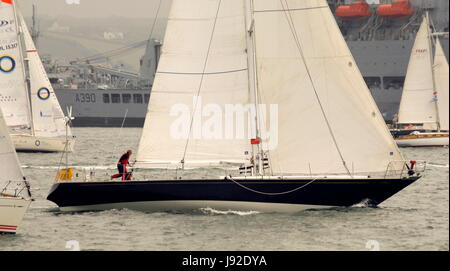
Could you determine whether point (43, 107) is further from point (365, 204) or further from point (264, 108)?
point (365, 204)

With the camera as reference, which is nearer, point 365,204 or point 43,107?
point 365,204

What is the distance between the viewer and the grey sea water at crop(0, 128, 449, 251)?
2544cm

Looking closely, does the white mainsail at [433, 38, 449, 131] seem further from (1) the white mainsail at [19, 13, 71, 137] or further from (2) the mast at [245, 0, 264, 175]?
(2) the mast at [245, 0, 264, 175]

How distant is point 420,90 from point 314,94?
1767 inches

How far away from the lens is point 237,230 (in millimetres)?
26906

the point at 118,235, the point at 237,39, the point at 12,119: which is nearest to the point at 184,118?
the point at 237,39

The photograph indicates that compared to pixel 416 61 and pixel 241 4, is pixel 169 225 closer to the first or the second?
pixel 241 4

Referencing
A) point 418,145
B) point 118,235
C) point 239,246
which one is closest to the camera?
point 239,246

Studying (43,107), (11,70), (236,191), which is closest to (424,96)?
(43,107)

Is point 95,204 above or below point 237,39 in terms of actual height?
below

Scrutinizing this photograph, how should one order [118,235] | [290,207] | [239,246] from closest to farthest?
[239,246] < [118,235] < [290,207]

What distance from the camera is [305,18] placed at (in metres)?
29.4

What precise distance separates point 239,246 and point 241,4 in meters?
7.29

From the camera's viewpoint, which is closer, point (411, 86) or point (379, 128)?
point (379, 128)
